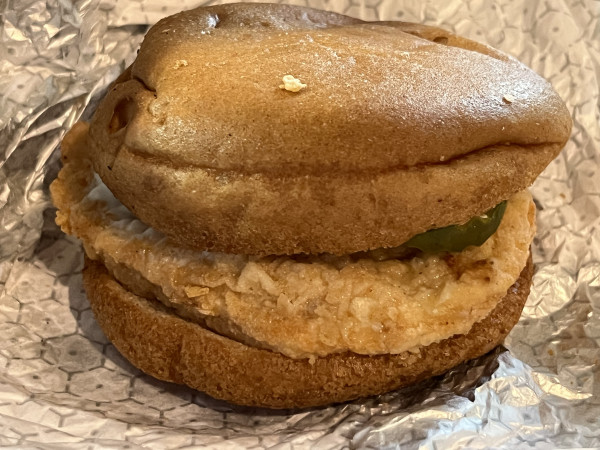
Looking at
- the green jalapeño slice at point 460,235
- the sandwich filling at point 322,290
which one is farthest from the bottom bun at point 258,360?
the green jalapeño slice at point 460,235

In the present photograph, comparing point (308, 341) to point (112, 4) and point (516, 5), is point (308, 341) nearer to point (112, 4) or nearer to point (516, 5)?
point (112, 4)

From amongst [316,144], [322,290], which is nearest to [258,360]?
[322,290]

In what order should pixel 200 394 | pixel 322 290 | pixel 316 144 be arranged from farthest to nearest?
pixel 200 394 → pixel 322 290 → pixel 316 144

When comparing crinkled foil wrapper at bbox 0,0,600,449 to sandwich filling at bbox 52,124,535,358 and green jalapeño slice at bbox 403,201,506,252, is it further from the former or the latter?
green jalapeño slice at bbox 403,201,506,252

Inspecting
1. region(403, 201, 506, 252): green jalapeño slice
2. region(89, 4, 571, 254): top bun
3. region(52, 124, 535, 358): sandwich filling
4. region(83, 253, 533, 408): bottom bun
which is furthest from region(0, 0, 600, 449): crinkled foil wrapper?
region(89, 4, 571, 254): top bun

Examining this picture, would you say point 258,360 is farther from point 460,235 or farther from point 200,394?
point 460,235

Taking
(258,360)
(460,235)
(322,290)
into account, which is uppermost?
Result: (460,235)

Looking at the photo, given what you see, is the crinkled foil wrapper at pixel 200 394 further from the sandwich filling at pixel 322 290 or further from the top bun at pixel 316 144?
the top bun at pixel 316 144
